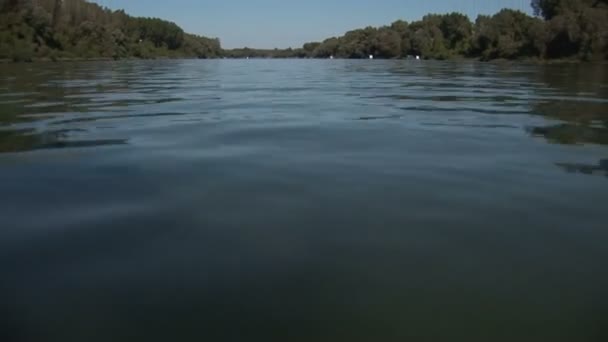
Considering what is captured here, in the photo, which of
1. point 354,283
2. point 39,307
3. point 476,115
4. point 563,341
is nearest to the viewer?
point 563,341

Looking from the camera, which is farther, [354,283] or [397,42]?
[397,42]

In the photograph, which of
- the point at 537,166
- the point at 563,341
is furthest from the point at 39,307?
the point at 537,166

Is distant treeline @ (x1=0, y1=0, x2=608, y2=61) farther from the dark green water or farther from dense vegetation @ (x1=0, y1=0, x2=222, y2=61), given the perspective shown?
the dark green water

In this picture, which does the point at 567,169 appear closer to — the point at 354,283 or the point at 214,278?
the point at 354,283

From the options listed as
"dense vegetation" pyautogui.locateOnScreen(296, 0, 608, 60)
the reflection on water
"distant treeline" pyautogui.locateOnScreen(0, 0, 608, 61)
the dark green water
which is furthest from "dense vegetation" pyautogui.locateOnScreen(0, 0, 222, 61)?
the reflection on water

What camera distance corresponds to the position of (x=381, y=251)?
9.35 ft

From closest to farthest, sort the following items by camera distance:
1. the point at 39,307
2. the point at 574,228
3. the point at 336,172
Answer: the point at 39,307 < the point at 574,228 < the point at 336,172

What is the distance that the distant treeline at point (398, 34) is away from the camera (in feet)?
194

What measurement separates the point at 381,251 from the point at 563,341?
1016 millimetres

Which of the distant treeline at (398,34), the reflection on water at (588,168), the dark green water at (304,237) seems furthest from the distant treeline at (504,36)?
the dark green water at (304,237)

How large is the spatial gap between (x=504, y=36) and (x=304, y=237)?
76.6 m

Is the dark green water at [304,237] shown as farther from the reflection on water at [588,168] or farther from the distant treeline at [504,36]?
the distant treeline at [504,36]

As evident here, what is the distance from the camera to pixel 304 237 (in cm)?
304

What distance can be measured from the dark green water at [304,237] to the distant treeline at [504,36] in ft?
187
